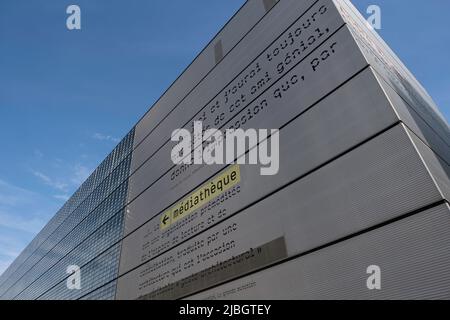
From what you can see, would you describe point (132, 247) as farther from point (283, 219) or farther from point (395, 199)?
point (395, 199)

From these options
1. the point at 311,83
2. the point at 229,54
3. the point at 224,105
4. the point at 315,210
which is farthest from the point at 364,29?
the point at 315,210

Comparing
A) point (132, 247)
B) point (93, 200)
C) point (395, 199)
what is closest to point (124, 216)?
point (132, 247)

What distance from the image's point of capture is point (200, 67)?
1331 cm

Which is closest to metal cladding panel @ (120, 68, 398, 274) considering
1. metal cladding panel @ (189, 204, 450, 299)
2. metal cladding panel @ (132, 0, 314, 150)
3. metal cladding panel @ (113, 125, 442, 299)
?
metal cladding panel @ (113, 125, 442, 299)

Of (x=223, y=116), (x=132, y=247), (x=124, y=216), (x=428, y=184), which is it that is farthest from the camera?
(x=124, y=216)

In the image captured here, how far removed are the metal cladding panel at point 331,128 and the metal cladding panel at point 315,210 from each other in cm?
24

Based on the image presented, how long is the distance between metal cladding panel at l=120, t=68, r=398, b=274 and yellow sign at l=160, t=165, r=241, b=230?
32.9 inches

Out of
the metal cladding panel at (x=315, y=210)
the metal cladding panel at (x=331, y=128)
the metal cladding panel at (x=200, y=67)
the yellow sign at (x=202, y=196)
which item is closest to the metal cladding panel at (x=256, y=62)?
the metal cladding panel at (x=200, y=67)

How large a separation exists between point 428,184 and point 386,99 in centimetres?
204

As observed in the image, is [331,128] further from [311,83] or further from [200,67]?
[200,67]

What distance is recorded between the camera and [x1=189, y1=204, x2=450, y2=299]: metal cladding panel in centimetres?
A: 456

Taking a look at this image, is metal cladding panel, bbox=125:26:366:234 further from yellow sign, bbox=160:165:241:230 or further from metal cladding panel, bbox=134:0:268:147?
metal cladding panel, bbox=134:0:268:147

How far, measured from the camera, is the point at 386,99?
20.5 ft
